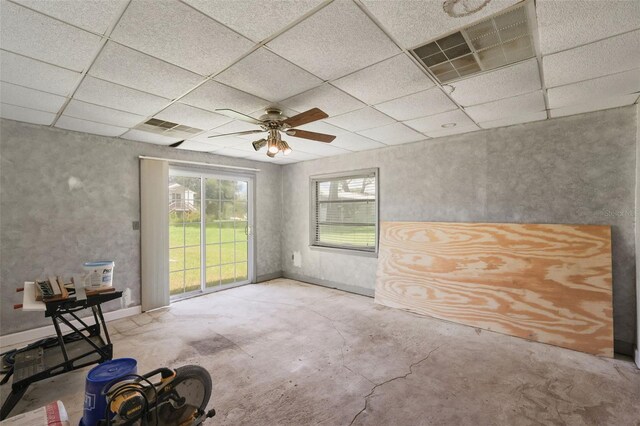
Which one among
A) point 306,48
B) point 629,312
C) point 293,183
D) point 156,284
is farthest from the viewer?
point 293,183

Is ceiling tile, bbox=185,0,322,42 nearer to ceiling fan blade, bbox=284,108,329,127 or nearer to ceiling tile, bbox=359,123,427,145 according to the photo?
ceiling fan blade, bbox=284,108,329,127

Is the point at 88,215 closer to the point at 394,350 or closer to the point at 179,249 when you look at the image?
the point at 179,249

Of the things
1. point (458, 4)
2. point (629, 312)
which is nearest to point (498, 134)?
point (629, 312)

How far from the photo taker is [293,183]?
6.09 meters

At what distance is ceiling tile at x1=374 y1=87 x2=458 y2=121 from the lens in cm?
260

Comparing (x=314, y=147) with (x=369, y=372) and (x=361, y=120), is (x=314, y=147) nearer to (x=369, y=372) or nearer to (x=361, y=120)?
(x=361, y=120)

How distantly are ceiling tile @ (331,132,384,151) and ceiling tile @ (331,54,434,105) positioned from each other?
129 centimetres

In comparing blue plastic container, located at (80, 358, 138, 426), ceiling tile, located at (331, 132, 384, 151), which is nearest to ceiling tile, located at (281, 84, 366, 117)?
ceiling tile, located at (331, 132, 384, 151)

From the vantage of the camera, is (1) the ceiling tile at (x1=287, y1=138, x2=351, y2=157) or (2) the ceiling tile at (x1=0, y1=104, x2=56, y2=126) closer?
(2) the ceiling tile at (x1=0, y1=104, x2=56, y2=126)

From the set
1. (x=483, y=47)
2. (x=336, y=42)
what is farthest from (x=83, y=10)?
(x=483, y=47)

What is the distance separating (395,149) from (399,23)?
10.1 ft

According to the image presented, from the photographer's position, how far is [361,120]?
3291 mm

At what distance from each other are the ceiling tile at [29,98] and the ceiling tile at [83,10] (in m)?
1.37

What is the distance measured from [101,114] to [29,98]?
0.54m
